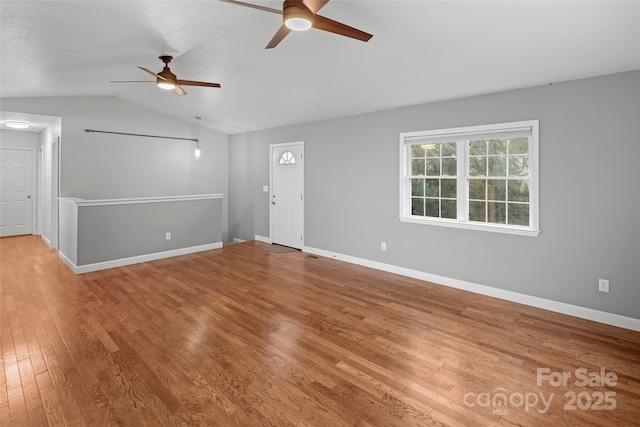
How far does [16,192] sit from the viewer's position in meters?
7.73

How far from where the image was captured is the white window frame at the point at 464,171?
3.67 m

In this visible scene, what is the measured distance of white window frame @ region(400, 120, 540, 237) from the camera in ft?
12.0

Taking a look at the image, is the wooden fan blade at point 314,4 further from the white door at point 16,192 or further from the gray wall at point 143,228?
the white door at point 16,192

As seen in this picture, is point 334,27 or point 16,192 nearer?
point 334,27

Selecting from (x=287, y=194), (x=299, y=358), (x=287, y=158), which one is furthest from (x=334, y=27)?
(x=287, y=194)

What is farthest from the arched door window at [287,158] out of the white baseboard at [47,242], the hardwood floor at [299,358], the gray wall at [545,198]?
the white baseboard at [47,242]

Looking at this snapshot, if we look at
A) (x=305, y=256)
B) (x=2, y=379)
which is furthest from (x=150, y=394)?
(x=305, y=256)

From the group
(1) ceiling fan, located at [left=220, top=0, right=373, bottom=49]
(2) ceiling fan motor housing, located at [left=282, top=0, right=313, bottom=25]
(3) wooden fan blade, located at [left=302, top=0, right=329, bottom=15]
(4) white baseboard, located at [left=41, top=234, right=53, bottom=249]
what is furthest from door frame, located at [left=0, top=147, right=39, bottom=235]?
(3) wooden fan blade, located at [left=302, top=0, right=329, bottom=15]

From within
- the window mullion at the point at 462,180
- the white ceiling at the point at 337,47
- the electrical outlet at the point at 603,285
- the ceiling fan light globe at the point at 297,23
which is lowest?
the electrical outlet at the point at 603,285

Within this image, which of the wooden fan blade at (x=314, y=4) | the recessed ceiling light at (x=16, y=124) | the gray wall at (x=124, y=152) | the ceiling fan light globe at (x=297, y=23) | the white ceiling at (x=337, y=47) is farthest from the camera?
the recessed ceiling light at (x=16, y=124)

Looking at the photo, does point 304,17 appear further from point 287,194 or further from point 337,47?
point 287,194

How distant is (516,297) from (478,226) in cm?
93

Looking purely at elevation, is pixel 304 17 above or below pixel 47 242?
above

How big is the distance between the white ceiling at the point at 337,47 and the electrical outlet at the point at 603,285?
2078 mm
